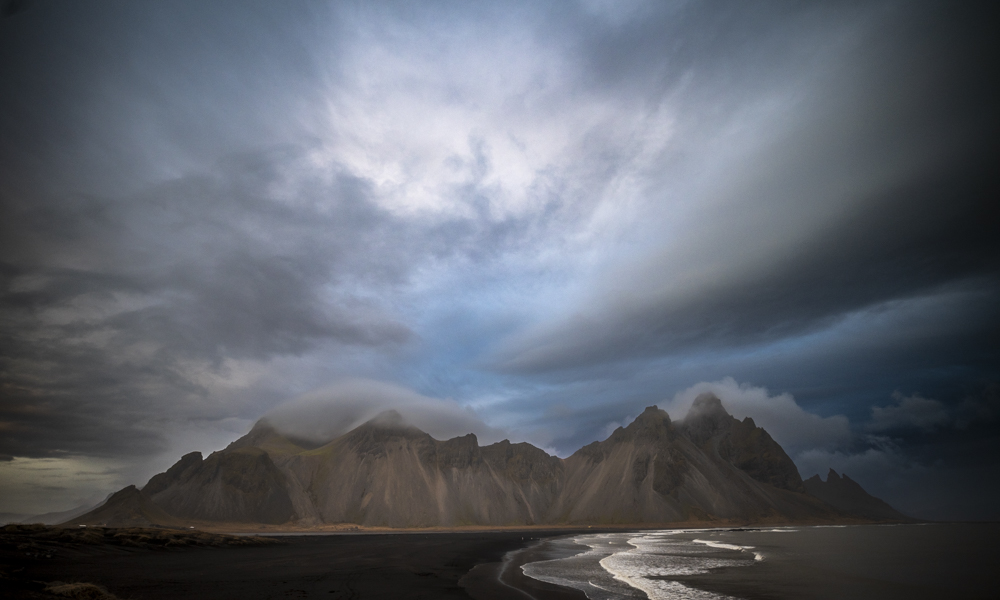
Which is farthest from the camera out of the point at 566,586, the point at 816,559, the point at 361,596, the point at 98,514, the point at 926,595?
the point at 98,514

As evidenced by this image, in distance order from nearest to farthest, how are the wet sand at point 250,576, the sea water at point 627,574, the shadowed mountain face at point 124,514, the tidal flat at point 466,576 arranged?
the wet sand at point 250,576 < the tidal flat at point 466,576 < the sea water at point 627,574 < the shadowed mountain face at point 124,514

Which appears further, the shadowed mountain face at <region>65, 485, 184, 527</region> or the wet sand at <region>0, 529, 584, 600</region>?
the shadowed mountain face at <region>65, 485, 184, 527</region>

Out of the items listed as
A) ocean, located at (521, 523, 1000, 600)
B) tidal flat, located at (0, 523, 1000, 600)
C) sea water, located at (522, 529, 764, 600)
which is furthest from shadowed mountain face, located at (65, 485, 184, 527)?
ocean, located at (521, 523, 1000, 600)

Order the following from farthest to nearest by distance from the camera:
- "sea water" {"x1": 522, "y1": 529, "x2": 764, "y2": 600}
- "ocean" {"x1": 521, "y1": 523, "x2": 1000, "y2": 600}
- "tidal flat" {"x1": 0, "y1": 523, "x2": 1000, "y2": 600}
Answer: "sea water" {"x1": 522, "y1": 529, "x2": 764, "y2": 600} < "ocean" {"x1": 521, "y1": 523, "x2": 1000, "y2": 600} < "tidal flat" {"x1": 0, "y1": 523, "x2": 1000, "y2": 600}

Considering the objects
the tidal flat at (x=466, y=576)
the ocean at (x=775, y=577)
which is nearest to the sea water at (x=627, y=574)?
the ocean at (x=775, y=577)

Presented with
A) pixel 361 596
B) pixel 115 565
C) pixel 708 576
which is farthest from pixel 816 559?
pixel 115 565

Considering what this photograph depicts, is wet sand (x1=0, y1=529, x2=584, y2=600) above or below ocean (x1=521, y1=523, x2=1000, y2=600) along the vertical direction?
above

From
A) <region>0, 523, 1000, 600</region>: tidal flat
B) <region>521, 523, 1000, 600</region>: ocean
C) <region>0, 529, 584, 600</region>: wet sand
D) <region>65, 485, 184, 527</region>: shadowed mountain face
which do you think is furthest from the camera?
<region>65, 485, 184, 527</region>: shadowed mountain face

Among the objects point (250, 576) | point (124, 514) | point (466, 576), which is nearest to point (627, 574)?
point (466, 576)

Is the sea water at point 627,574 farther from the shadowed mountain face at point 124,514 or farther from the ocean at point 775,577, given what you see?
the shadowed mountain face at point 124,514

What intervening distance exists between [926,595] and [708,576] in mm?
14908

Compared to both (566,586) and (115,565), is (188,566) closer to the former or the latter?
(115,565)

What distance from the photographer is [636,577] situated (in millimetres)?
43250

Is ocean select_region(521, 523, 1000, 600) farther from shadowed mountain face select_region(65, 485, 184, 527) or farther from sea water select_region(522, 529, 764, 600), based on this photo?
shadowed mountain face select_region(65, 485, 184, 527)
